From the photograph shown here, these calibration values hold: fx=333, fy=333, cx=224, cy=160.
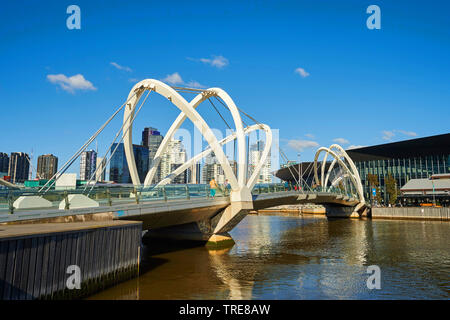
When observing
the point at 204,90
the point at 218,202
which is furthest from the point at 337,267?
the point at 204,90

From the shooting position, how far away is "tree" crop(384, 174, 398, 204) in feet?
234

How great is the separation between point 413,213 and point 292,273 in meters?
49.4

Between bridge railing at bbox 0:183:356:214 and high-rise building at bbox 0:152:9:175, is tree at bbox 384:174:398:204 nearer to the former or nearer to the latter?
bridge railing at bbox 0:183:356:214

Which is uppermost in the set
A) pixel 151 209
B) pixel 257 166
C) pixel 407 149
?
pixel 407 149

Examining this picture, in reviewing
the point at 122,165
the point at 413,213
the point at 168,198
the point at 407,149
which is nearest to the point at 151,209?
the point at 168,198

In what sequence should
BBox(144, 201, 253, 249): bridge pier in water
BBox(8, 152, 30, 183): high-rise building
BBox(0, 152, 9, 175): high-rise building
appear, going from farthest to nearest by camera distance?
1. BBox(8, 152, 30, 183): high-rise building
2. BBox(0, 152, 9, 175): high-rise building
3. BBox(144, 201, 253, 249): bridge pier in water

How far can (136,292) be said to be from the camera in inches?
523

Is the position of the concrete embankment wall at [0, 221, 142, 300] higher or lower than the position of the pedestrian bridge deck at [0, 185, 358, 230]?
lower

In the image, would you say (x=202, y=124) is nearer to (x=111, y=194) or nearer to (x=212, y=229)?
(x=212, y=229)

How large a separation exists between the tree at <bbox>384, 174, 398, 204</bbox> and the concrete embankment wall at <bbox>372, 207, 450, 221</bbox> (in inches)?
458

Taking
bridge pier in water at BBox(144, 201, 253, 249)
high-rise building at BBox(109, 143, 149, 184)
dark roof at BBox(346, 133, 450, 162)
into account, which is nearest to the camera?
bridge pier in water at BBox(144, 201, 253, 249)

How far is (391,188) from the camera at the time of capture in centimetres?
7331

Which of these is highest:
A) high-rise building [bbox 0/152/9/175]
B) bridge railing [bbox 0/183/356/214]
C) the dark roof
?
high-rise building [bbox 0/152/9/175]

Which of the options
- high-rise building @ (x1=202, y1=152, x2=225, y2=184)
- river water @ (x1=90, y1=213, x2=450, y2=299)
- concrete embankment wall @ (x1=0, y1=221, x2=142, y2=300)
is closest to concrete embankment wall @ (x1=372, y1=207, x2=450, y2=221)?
river water @ (x1=90, y1=213, x2=450, y2=299)
